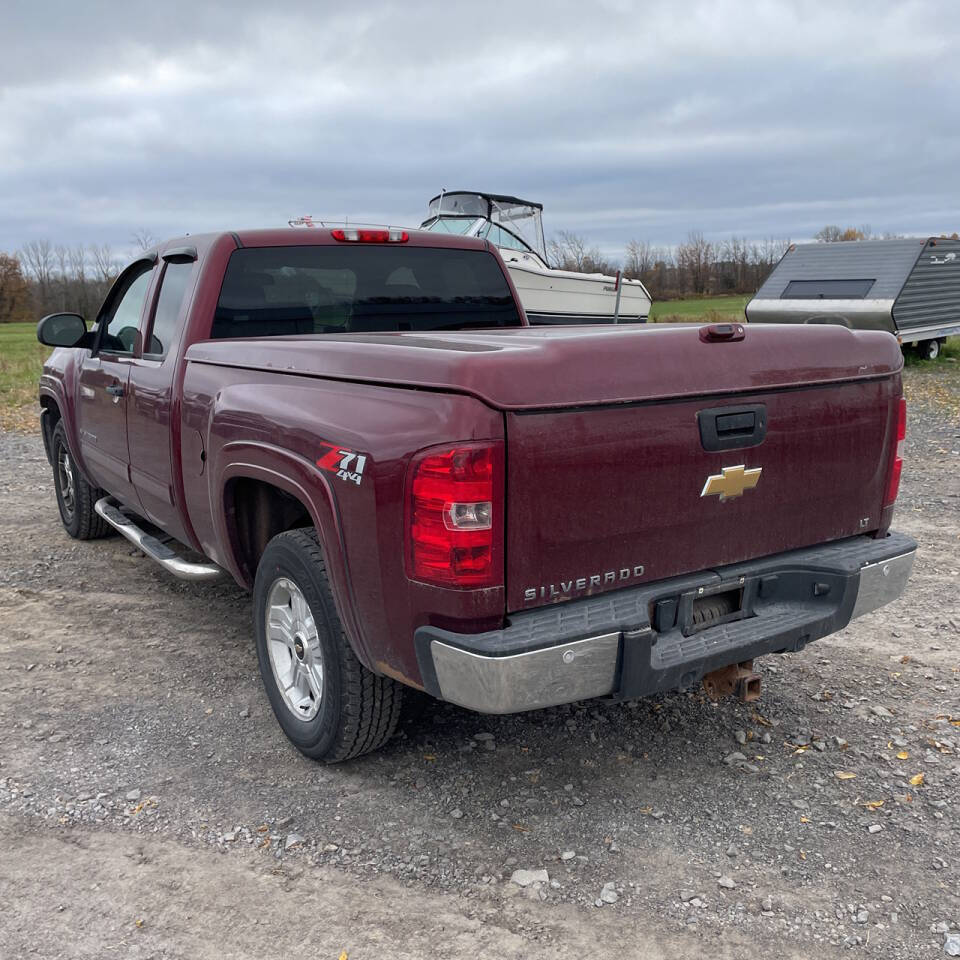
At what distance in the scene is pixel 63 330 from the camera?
539 centimetres

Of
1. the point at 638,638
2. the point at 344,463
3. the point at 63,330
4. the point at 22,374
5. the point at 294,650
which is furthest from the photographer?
the point at 22,374

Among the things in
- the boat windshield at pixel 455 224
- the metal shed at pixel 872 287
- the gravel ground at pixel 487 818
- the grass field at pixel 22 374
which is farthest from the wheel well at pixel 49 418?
the metal shed at pixel 872 287

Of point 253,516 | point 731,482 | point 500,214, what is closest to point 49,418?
point 253,516

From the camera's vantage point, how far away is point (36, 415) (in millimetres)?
14766

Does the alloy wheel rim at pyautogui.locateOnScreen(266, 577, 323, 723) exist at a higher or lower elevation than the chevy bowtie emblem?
lower

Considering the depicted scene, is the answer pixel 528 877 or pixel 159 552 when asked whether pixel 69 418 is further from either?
pixel 528 877

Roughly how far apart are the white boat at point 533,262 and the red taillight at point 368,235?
11010 millimetres

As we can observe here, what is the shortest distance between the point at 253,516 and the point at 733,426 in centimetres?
195

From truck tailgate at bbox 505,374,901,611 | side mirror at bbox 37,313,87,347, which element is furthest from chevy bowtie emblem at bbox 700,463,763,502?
side mirror at bbox 37,313,87,347

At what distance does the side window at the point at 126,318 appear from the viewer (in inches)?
197

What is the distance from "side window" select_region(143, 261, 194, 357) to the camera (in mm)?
4367

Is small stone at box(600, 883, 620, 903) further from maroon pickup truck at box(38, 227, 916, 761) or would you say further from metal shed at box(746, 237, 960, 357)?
metal shed at box(746, 237, 960, 357)

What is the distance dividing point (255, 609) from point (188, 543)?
902 mm

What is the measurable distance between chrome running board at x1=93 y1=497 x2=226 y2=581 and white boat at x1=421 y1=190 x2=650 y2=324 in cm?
1072
